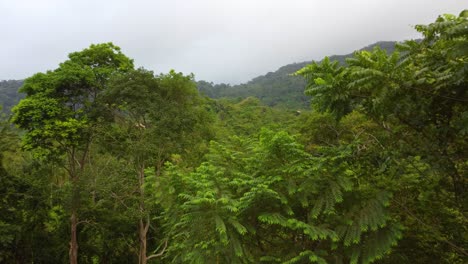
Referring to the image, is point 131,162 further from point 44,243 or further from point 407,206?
point 407,206

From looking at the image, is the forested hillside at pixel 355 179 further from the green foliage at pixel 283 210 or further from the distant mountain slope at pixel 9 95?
the distant mountain slope at pixel 9 95

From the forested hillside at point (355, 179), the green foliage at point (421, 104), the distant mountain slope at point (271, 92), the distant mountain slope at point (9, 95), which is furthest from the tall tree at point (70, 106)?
the distant mountain slope at point (271, 92)

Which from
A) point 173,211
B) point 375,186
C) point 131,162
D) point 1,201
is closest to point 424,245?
point 375,186

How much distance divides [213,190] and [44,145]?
34.0 feet

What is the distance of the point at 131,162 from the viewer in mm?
14305

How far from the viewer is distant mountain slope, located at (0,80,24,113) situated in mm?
87688

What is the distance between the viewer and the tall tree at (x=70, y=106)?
500 inches

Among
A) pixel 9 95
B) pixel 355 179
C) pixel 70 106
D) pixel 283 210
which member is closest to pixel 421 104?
pixel 355 179

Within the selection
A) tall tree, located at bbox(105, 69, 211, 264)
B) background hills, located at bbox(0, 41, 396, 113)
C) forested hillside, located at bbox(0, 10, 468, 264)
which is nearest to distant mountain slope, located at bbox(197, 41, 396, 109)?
background hills, located at bbox(0, 41, 396, 113)

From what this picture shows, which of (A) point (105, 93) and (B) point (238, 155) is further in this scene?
(A) point (105, 93)

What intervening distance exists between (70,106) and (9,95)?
10021 cm

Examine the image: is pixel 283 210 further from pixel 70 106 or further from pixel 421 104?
pixel 70 106

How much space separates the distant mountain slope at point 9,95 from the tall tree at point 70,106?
79005 millimetres

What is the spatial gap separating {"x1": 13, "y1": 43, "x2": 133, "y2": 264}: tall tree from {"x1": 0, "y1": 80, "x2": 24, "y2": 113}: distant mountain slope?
79.0 metres
